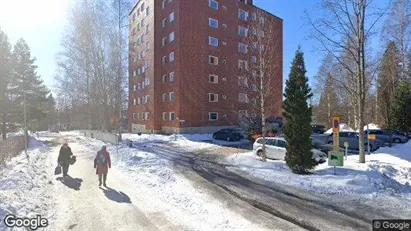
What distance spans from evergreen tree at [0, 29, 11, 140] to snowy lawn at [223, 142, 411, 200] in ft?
106

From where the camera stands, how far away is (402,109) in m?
29.7

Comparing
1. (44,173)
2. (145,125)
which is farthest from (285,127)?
(145,125)

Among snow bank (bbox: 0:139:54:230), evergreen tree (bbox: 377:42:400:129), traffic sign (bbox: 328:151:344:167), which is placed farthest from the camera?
evergreen tree (bbox: 377:42:400:129)

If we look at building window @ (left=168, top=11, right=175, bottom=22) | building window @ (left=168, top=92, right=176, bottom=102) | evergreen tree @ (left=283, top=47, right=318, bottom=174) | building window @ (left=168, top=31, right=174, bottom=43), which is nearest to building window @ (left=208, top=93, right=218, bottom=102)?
building window @ (left=168, top=92, right=176, bottom=102)

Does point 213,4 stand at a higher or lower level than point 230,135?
higher

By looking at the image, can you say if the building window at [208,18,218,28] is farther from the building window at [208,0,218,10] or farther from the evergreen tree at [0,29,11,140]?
the evergreen tree at [0,29,11,140]

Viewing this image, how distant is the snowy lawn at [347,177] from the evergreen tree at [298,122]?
608 millimetres

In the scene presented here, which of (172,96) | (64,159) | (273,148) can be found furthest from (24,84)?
(273,148)

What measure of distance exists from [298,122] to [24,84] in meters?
35.4

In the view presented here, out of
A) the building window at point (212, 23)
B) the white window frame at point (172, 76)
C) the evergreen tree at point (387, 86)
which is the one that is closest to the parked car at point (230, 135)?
the white window frame at point (172, 76)

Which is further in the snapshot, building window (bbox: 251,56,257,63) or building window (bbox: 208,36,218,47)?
building window (bbox: 208,36,218,47)

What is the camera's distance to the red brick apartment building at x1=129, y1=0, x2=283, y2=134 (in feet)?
122

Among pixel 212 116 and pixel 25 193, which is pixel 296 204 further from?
pixel 212 116

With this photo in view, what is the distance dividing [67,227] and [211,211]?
12.2ft
